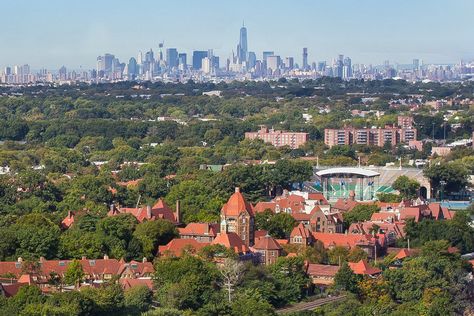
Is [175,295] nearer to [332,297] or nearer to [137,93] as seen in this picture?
[332,297]

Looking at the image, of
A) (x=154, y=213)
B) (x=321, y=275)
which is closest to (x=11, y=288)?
(x=321, y=275)

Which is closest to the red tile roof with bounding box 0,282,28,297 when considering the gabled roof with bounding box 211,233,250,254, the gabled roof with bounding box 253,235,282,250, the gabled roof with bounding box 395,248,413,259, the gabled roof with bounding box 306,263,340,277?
the gabled roof with bounding box 211,233,250,254

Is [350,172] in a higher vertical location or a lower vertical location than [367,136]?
higher

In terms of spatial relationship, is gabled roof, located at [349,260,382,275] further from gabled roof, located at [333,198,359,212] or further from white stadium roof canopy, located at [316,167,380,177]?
white stadium roof canopy, located at [316,167,380,177]

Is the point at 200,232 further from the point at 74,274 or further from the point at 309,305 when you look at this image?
the point at 74,274

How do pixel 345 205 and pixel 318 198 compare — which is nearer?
pixel 345 205

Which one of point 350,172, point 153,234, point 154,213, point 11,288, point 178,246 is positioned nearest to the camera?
point 11,288
